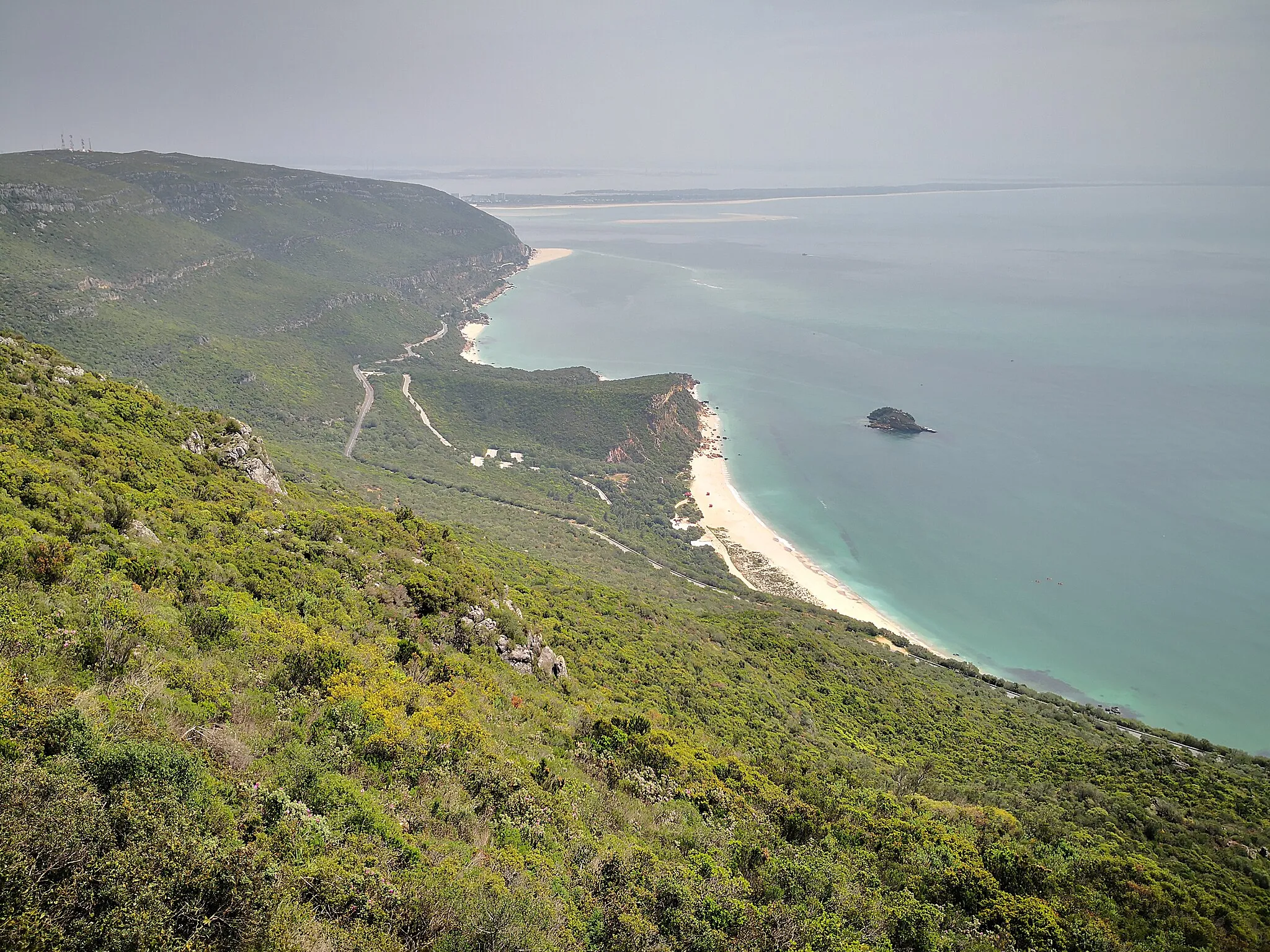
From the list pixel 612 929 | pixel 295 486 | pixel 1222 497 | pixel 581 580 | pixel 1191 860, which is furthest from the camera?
pixel 1222 497

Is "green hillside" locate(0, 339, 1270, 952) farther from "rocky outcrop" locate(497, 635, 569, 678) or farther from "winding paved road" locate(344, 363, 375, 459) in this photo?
"winding paved road" locate(344, 363, 375, 459)

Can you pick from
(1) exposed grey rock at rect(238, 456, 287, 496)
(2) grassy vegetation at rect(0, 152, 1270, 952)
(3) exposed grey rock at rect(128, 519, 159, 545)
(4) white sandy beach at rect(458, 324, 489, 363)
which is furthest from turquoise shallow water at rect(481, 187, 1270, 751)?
(3) exposed grey rock at rect(128, 519, 159, 545)

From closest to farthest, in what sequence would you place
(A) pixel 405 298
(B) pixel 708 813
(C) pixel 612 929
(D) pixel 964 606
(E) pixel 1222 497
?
(C) pixel 612 929, (B) pixel 708 813, (D) pixel 964 606, (E) pixel 1222 497, (A) pixel 405 298

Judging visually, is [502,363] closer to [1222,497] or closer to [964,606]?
A: [964,606]

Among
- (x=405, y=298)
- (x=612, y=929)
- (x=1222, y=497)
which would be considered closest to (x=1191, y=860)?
(x=612, y=929)

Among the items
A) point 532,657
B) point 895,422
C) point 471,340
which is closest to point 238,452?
point 532,657

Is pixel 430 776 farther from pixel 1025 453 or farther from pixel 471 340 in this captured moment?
pixel 471 340
